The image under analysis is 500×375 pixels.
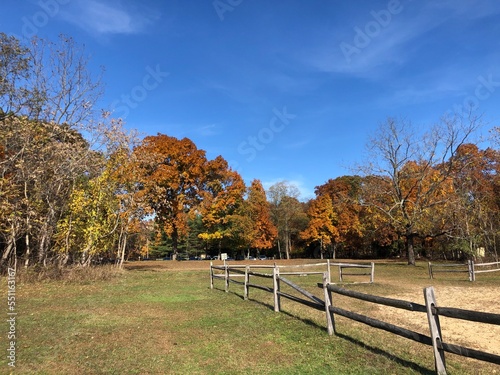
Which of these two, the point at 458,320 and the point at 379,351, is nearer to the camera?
the point at 379,351

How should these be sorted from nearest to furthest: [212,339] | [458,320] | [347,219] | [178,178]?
1. [212,339]
2. [458,320]
3. [178,178]
4. [347,219]

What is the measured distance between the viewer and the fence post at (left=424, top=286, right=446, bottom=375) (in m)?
5.03

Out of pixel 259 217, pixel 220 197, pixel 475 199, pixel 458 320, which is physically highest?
pixel 220 197

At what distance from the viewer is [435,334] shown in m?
5.10

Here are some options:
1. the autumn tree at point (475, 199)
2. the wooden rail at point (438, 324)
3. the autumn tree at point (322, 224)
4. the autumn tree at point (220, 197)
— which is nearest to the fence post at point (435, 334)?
the wooden rail at point (438, 324)

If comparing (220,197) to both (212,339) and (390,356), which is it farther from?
(390,356)

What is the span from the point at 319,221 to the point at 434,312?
1861 inches

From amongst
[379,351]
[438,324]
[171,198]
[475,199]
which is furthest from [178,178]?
[438,324]

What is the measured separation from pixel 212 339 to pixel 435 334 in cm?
416

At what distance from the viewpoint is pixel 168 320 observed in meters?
9.15

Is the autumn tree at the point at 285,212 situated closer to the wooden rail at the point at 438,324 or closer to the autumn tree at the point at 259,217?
the autumn tree at the point at 259,217

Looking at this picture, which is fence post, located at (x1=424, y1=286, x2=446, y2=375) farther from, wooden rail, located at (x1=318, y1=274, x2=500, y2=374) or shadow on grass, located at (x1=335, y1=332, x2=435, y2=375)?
shadow on grass, located at (x1=335, y1=332, x2=435, y2=375)

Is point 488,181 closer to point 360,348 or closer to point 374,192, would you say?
point 374,192

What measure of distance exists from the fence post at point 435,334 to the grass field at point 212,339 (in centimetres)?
23
